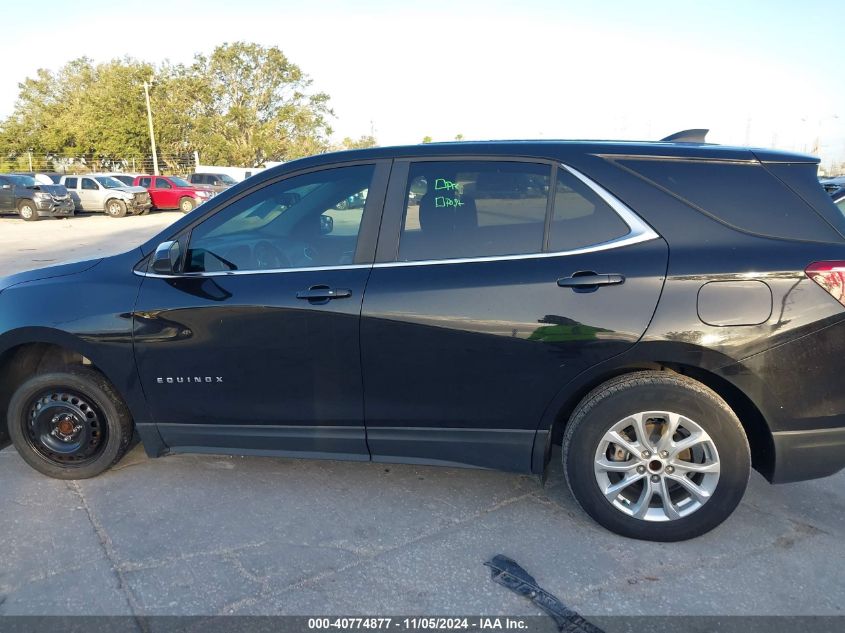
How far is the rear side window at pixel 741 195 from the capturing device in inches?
102

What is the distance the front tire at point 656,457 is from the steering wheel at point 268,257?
1637mm

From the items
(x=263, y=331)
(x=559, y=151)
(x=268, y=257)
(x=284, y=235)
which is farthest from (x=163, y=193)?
(x=559, y=151)

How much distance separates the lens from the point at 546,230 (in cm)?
276

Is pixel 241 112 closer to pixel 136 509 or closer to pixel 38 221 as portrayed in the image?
pixel 38 221

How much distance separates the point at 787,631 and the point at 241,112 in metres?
55.3

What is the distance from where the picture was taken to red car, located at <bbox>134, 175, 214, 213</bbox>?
2888 cm

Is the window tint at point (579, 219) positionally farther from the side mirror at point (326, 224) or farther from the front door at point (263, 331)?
the side mirror at point (326, 224)

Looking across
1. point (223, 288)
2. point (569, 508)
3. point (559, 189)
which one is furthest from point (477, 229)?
point (569, 508)

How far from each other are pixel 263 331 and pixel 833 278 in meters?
2.55

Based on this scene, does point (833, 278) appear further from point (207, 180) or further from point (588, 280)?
point (207, 180)

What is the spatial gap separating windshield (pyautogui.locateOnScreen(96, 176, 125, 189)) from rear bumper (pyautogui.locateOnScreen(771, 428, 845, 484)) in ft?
93.9

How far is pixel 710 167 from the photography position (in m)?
2.70

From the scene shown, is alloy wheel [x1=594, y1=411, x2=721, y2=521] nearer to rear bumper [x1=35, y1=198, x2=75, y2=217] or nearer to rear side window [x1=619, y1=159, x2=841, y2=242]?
rear side window [x1=619, y1=159, x2=841, y2=242]

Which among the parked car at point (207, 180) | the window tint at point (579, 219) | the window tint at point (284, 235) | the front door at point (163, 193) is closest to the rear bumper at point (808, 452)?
the window tint at point (579, 219)
